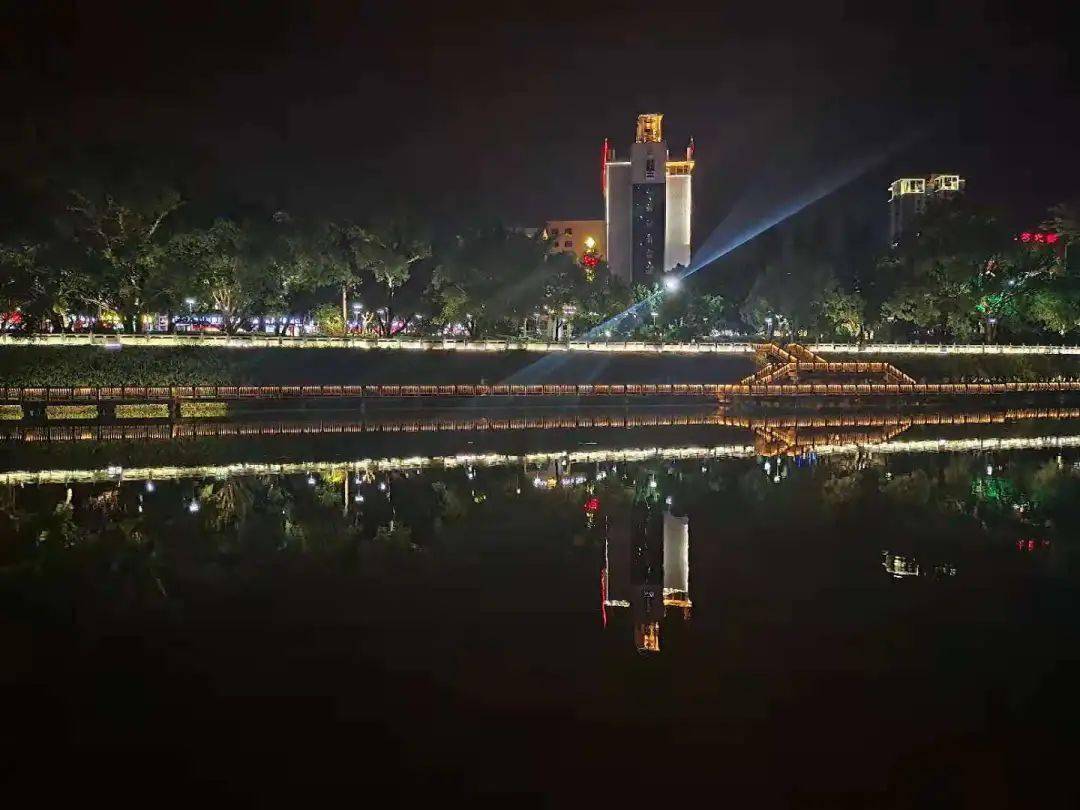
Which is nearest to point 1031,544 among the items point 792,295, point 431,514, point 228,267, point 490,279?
point 431,514

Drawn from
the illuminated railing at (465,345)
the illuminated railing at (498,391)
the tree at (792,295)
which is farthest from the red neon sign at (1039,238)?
the illuminated railing at (498,391)

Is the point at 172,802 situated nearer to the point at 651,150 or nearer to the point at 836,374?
the point at 836,374

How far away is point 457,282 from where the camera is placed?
180 feet

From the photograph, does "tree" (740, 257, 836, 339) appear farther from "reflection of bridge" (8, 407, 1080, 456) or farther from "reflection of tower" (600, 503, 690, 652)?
"reflection of tower" (600, 503, 690, 652)

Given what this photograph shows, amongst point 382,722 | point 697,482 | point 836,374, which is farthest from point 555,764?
point 836,374

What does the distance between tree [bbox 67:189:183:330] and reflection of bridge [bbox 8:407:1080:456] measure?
11.6 metres

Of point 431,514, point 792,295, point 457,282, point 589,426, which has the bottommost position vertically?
point 431,514

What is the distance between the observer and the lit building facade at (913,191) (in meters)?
130

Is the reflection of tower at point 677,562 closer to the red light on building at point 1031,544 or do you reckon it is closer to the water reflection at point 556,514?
the water reflection at point 556,514

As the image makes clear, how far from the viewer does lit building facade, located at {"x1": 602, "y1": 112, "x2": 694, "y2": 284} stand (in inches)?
4284

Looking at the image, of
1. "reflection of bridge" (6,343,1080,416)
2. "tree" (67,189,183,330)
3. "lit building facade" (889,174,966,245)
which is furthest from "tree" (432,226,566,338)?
"lit building facade" (889,174,966,245)

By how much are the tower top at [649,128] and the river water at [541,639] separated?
93.8 meters

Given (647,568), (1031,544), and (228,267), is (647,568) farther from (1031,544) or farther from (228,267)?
(228,267)

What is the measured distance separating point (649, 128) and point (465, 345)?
221ft
